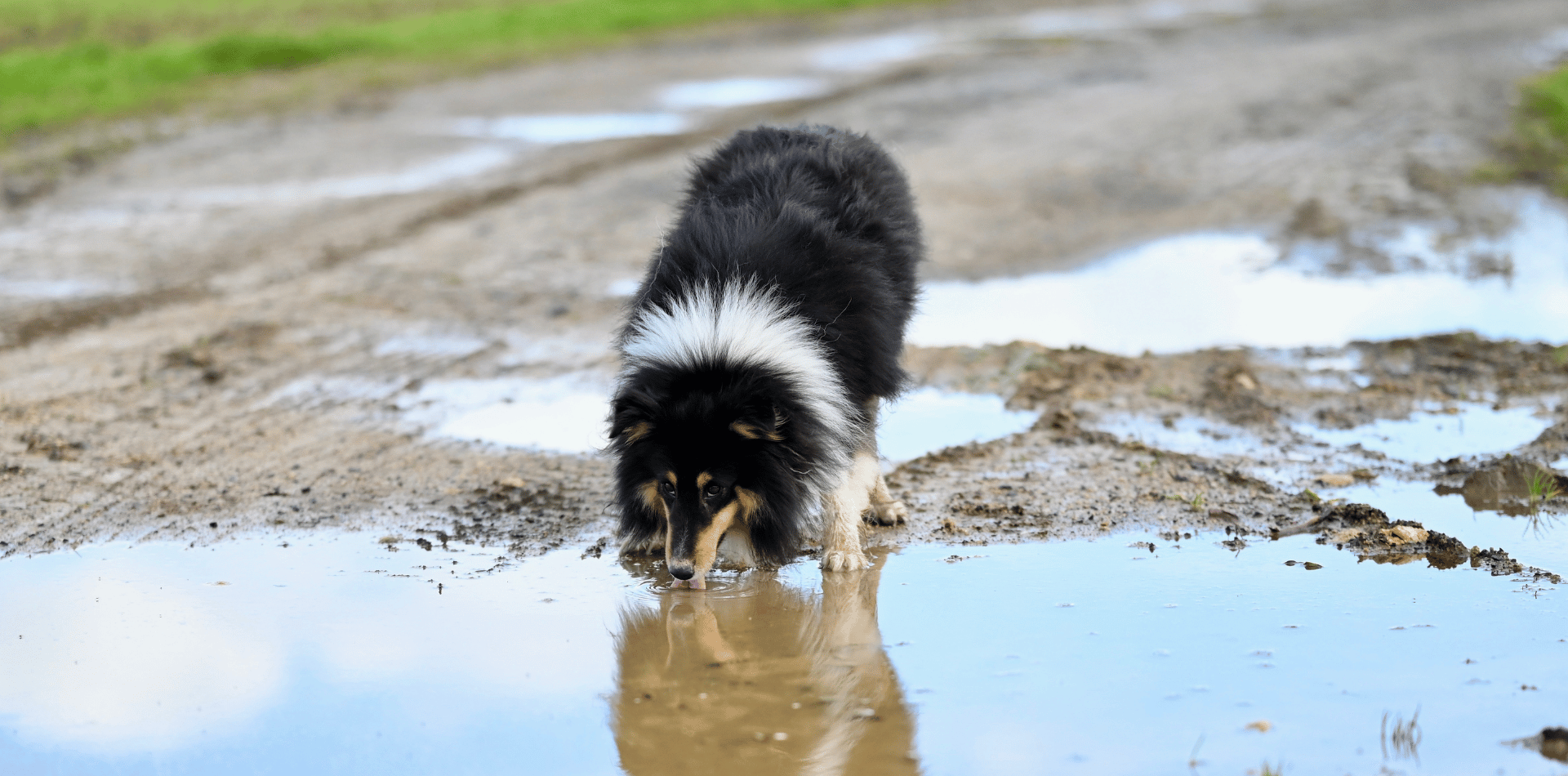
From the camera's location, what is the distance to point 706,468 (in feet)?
14.7

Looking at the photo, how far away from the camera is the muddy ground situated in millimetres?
5496

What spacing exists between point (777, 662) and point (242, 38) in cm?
1604

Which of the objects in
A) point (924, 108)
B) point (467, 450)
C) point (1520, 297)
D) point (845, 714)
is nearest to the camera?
point (845, 714)

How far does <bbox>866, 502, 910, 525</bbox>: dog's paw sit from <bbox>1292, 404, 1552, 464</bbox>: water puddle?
215cm

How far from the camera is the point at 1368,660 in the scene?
398 centimetres

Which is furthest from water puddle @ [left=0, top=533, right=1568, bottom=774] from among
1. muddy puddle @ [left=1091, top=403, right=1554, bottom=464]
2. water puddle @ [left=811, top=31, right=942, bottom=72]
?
water puddle @ [left=811, top=31, right=942, bottom=72]

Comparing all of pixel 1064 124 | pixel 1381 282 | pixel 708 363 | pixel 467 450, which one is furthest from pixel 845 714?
pixel 1064 124

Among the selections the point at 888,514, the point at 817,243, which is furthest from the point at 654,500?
the point at 817,243

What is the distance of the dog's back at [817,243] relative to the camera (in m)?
4.89

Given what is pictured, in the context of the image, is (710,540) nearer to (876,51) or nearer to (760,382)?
(760,382)

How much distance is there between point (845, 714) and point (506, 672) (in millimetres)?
1098

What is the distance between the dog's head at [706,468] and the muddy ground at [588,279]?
2.17ft

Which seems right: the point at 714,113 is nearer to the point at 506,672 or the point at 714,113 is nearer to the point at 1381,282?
the point at 1381,282

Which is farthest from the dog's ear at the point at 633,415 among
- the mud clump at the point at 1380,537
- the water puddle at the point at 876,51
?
the water puddle at the point at 876,51
